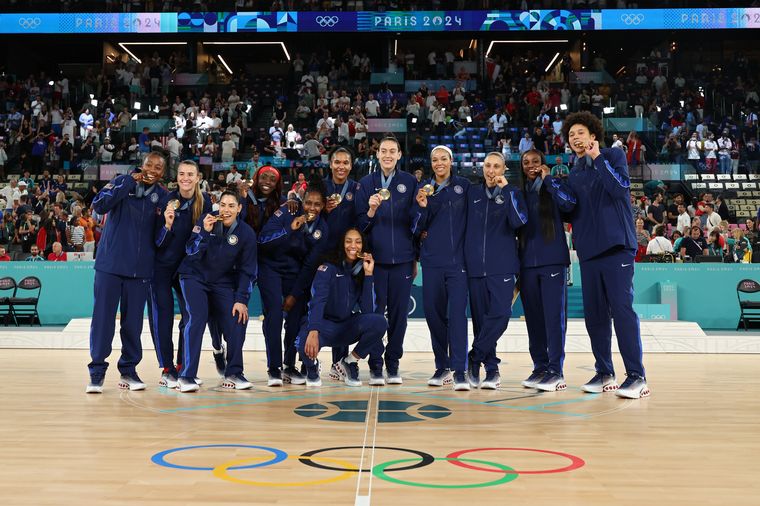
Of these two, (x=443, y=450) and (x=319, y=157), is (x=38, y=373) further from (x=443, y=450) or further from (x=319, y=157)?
(x=319, y=157)

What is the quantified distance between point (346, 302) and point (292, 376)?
822 millimetres

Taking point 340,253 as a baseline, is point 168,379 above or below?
below

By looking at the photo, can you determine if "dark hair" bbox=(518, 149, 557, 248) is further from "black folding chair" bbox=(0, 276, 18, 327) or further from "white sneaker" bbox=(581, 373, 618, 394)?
"black folding chair" bbox=(0, 276, 18, 327)

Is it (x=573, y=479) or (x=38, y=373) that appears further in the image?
(x=38, y=373)

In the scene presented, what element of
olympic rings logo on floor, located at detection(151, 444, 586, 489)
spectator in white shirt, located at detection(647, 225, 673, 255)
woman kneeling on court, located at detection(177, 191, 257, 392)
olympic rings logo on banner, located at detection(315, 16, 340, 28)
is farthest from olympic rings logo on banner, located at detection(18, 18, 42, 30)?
olympic rings logo on floor, located at detection(151, 444, 586, 489)

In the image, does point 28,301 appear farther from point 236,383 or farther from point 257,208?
point 236,383

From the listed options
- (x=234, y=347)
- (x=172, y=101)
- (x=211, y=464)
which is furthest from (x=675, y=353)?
(x=172, y=101)

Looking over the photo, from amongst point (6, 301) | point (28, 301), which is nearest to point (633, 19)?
point (28, 301)

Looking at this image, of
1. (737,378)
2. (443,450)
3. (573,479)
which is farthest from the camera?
(737,378)

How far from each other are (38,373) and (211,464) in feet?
15.8

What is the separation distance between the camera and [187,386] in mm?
6328

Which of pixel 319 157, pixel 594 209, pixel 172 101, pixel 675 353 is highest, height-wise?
pixel 172 101

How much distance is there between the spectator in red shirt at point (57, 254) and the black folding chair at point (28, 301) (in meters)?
0.44

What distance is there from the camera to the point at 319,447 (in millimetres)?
4137
